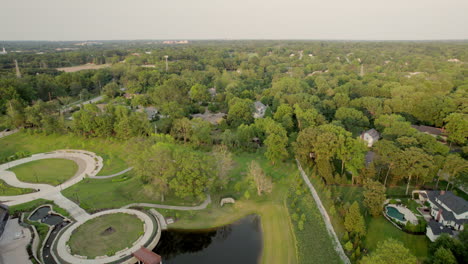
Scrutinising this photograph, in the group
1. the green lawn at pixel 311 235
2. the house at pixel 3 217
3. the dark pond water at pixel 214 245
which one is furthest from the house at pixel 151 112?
the green lawn at pixel 311 235

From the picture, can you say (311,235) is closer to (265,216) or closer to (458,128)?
(265,216)

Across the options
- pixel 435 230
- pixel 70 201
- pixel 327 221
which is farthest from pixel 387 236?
pixel 70 201

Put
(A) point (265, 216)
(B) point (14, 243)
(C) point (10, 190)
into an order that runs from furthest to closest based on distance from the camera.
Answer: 1. (C) point (10, 190)
2. (A) point (265, 216)
3. (B) point (14, 243)

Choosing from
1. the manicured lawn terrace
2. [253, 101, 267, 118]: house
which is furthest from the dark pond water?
[253, 101, 267, 118]: house

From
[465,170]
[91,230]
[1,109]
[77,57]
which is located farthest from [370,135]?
[77,57]

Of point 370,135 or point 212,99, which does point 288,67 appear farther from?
point 370,135

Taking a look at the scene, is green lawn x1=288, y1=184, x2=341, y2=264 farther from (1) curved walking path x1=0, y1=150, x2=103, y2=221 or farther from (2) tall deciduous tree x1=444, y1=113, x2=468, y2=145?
(2) tall deciduous tree x1=444, y1=113, x2=468, y2=145
